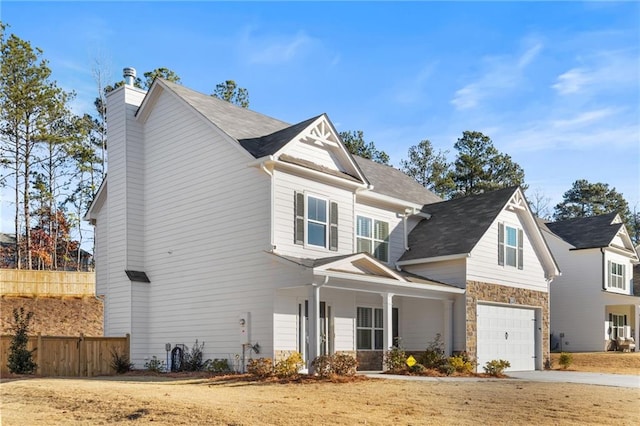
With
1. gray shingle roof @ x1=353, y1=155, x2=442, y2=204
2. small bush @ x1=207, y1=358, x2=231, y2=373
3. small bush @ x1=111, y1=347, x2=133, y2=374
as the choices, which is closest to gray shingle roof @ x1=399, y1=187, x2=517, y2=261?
gray shingle roof @ x1=353, y1=155, x2=442, y2=204

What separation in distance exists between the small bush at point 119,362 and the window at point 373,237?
27.1 feet

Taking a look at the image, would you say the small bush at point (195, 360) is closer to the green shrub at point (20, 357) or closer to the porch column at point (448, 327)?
the green shrub at point (20, 357)

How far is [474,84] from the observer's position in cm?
1623

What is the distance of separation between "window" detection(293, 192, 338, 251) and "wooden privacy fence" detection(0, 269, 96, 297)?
60.3 ft

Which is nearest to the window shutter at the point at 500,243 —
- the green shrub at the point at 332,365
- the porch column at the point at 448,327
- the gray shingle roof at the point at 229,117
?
the porch column at the point at 448,327

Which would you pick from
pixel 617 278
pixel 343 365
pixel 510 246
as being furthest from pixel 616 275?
pixel 343 365

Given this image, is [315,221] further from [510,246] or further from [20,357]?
[20,357]

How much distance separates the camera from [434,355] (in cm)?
2153

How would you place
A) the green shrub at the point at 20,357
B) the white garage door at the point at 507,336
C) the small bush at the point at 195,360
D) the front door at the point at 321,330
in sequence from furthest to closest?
the white garage door at the point at 507,336
the small bush at the point at 195,360
the front door at the point at 321,330
the green shrub at the point at 20,357

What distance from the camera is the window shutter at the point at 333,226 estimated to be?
812 inches

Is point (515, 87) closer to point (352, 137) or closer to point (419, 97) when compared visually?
point (419, 97)

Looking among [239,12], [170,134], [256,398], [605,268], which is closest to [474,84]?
[239,12]

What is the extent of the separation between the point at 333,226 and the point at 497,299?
22.9ft

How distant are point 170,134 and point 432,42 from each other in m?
10.8
